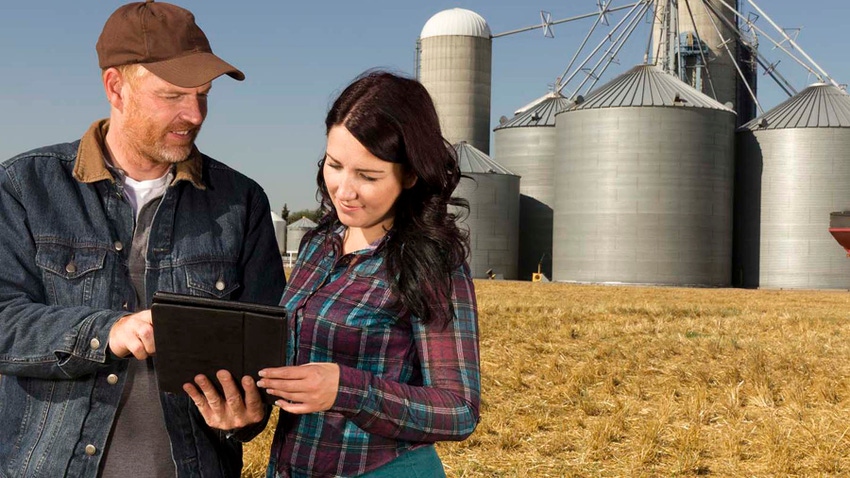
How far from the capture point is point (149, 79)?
9.26 ft

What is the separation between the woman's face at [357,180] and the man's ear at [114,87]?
706 mm

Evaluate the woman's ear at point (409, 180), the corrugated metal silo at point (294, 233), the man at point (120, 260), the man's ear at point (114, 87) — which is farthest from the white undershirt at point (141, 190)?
the corrugated metal silo at point (294, 233)

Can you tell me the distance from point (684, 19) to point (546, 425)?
133ft

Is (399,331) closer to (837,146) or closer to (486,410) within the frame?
(486,410)

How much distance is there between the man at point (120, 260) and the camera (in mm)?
2654

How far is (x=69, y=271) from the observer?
9.02 ft

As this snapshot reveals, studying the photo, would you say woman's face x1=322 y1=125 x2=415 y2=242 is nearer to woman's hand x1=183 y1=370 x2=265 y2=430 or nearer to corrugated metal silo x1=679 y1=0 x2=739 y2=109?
woman's hand x1=183 y1=370 x2=265 y2=430

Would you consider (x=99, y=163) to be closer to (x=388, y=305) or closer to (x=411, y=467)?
(x=388, y=305)

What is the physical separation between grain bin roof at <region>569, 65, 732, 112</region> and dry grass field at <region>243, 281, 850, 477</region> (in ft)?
76.9

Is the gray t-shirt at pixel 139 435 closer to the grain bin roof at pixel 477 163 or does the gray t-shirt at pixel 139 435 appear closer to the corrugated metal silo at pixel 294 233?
the grain bin roof at pixel 477 163

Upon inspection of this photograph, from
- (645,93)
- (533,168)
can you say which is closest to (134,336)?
(645,93)

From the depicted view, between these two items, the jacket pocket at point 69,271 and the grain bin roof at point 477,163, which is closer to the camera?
the jacket pocket at point 69,271

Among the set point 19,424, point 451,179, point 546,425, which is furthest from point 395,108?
point 546,425

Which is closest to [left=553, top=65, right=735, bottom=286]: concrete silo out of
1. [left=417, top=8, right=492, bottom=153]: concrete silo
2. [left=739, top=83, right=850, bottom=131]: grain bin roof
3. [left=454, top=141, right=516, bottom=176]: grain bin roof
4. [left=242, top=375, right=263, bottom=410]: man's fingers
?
[left=739, top=83, right=850, bottom=131]: grain bin roof
